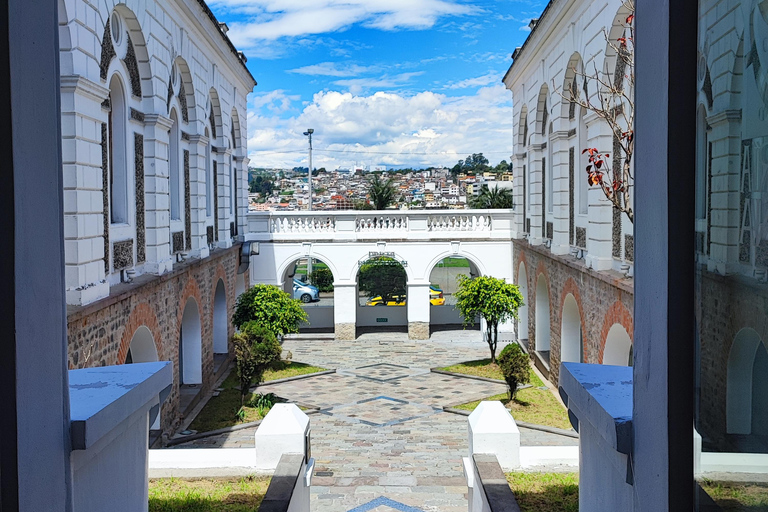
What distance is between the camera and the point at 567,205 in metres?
15.7

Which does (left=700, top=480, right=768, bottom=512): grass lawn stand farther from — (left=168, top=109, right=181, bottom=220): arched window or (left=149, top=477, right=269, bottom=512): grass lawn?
(left=168, top=109, right=181, bottom=220): arched window

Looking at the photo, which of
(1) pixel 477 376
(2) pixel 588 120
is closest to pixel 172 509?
(2) pixel 588 120

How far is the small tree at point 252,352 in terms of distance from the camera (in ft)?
49.6

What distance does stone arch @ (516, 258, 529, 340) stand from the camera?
2192cm

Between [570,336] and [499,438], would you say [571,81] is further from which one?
[499,438]

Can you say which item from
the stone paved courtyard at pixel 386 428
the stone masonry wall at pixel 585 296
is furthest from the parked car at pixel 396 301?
the stone masonry wall at pixel 585 296

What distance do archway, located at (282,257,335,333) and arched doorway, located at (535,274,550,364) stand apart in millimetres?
7686

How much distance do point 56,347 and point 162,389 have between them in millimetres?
1076

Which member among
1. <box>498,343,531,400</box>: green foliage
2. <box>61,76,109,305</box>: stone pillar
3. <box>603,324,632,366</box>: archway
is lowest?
<box>498,343,531,400</box>: green foliage

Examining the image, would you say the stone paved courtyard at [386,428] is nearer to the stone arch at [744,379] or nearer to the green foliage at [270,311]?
the green foliage at [270,311]

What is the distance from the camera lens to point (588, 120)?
12555mm

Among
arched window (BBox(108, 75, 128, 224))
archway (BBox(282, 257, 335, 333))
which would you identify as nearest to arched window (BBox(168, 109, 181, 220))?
arched window (BBox(108, 75, 128, 224))

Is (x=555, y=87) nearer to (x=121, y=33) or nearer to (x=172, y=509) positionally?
(x=121, y=33)

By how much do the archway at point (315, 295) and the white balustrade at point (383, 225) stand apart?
4.14ft
